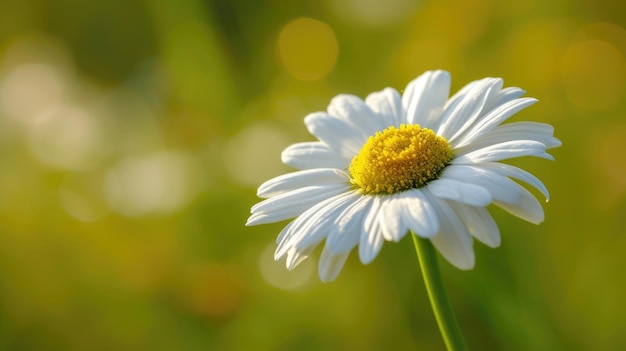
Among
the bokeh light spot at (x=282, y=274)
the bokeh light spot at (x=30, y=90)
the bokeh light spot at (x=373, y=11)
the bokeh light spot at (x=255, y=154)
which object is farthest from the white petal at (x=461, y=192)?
the bokeh light spot at (x=30, y=90)

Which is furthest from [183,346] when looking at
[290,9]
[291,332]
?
[290,9]

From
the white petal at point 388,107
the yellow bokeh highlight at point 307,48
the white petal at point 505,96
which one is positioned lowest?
the white petal at point 505,96

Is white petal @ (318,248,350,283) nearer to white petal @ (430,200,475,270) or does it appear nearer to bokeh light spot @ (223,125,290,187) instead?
white petal @ (430,200,475,270)

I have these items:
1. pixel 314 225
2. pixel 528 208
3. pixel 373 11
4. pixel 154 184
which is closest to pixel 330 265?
pixel 314 225

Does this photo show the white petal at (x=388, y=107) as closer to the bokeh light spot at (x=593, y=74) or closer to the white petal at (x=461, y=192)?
the white petal at (x=461, y=192)

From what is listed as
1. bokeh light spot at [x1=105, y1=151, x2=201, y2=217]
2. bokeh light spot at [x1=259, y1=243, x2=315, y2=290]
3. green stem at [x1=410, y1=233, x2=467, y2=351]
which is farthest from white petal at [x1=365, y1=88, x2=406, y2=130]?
bokeh light spot at [x1=105, y1=151, x2=201, y2=217]

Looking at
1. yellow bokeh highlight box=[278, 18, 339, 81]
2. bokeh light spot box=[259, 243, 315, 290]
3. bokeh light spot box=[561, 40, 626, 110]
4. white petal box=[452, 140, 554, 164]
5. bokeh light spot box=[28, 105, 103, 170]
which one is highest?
yellow bokeh highlight box=[278, 18, 339, 81]
